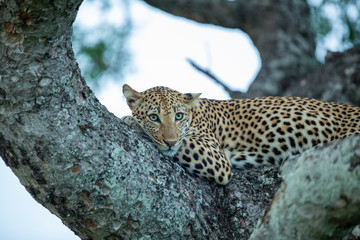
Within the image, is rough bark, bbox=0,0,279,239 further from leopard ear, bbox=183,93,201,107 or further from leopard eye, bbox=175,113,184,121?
leopard ear, bbox=183,93,201,107

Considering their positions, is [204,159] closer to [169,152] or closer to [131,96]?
[169,152]

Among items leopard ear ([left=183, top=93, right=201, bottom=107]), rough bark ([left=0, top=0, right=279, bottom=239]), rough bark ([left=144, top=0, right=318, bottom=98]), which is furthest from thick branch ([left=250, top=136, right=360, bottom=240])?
rough bark ([left=144, top=0, right=318, bottom=98])

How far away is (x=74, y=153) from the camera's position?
189 inches

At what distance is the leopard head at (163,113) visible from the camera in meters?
6.88

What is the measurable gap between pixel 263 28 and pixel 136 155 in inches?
291

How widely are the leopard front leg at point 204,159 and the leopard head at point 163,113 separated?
13 centimetres

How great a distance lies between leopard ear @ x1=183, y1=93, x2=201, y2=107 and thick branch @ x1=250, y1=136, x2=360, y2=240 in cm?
425

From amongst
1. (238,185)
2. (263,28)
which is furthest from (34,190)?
(263,28)

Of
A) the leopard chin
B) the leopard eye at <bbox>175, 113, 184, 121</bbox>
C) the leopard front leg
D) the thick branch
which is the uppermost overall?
the leopard eye at <bbox>175, 113, 184, 121</bbox>

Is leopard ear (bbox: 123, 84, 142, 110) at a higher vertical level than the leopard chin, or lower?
higher

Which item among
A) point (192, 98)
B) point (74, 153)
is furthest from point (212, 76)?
point (74, 153)

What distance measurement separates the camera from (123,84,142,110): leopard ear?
7688 mm

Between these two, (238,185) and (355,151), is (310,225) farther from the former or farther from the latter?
(238,185)

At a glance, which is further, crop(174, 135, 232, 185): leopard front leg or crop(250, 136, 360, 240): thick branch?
crop(174, 135, 232, 185): leopard front leg
